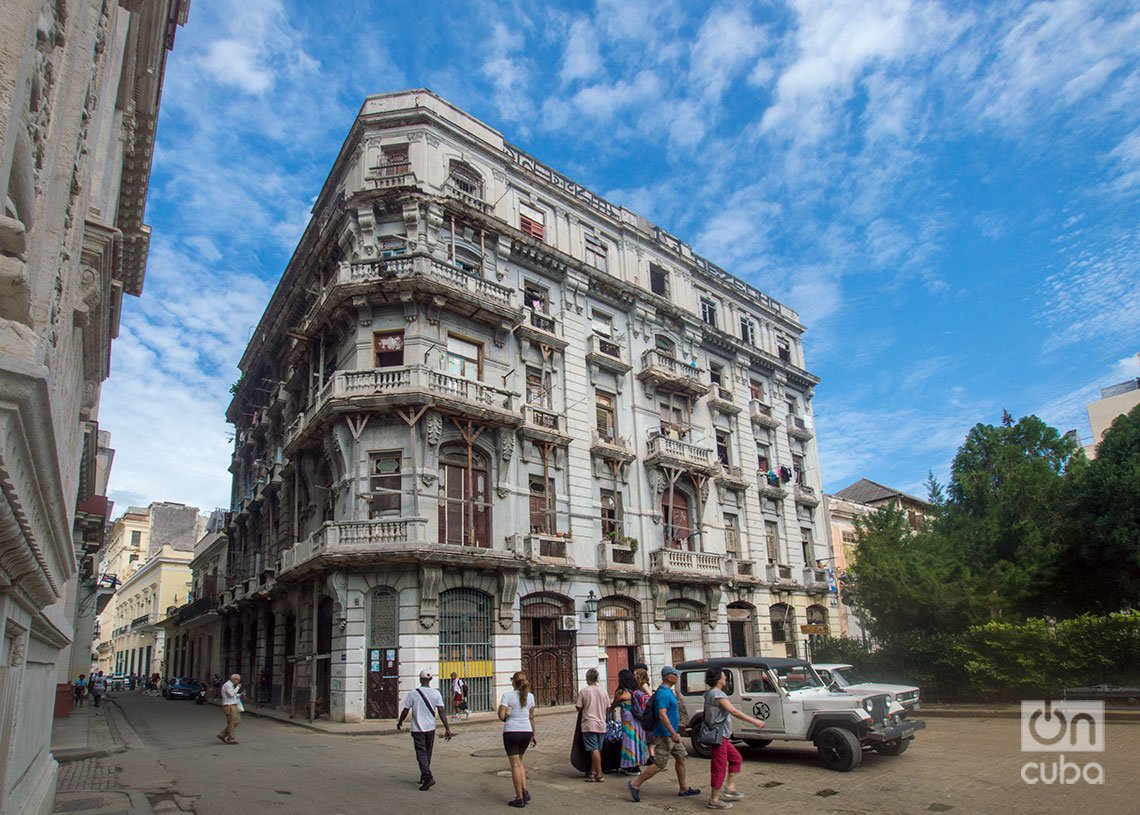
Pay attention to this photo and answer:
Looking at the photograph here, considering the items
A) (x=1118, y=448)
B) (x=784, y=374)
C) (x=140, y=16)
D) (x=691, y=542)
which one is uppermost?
(x=784, y=374)

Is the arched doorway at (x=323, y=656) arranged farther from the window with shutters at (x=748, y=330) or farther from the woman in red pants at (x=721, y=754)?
the window with shutters at (x=748, y=330)

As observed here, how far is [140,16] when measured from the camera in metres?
9.59

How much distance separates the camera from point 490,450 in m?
25.5

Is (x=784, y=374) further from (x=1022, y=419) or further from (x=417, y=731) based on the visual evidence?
(x=417, y=731)

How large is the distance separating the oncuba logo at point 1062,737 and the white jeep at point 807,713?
6.50 feet

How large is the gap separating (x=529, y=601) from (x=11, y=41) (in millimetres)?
23466

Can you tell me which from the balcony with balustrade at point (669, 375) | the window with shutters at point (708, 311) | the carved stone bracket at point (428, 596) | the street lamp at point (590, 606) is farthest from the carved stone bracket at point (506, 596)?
the window with shutters at point (708, 311)

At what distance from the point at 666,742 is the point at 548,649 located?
15.2m

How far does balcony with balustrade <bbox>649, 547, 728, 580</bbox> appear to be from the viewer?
94.6ft

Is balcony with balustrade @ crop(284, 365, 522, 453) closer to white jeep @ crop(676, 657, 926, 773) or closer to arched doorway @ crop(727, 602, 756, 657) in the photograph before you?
white jeep @ crop(676, 657, 926, 773)

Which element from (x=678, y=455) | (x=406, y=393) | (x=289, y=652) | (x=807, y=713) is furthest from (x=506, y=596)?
(x=807, y=713)

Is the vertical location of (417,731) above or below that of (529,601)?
below

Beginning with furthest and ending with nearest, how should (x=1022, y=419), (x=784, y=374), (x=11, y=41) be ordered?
(x=784, y=374)
(x=1022, y=419)
(x=11, y=41)

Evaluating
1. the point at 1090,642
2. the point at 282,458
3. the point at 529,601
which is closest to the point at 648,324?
the point at 529,601
